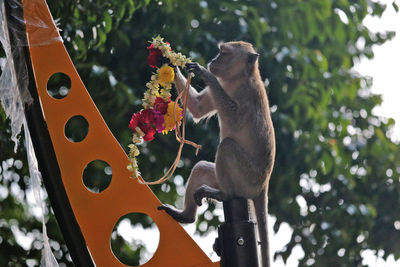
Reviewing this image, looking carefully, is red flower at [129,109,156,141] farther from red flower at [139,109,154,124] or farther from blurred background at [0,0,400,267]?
blurred background at [0,0,400,267]

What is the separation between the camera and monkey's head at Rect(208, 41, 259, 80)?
6.26ft

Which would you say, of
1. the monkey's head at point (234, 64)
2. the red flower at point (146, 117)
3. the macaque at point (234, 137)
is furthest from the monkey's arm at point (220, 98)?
the red flower at point (146, 117)

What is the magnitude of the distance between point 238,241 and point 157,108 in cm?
47

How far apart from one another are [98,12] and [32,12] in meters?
1.63

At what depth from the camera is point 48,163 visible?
1677 millimetres

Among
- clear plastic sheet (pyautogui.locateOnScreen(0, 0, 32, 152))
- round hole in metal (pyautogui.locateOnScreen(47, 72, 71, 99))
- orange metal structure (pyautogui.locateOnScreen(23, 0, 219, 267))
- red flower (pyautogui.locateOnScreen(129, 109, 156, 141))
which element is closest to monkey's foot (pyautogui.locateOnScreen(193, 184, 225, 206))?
orange metal structure (pyautogui.locateOnScreen(23, 0, 219, 267))

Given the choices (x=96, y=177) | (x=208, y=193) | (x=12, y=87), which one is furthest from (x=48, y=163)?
(x=96, y=177)

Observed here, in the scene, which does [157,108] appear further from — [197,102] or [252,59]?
[252,59]

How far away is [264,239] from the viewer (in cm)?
189

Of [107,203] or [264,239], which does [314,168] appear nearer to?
[264,239]

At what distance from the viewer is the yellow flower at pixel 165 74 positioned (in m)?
1.70

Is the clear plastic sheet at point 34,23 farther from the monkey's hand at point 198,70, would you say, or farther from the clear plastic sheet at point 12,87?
the monkey's hand at point 198,70

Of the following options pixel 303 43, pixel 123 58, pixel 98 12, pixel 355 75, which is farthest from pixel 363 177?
pixel 98 12

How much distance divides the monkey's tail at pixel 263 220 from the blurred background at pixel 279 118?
1.24 metres
